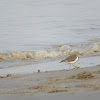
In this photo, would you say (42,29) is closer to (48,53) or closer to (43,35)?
(43,35)

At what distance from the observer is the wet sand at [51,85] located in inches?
236

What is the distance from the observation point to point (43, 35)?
17.8 m

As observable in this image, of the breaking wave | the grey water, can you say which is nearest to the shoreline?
the breaking wave

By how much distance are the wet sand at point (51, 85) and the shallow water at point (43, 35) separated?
2398mm

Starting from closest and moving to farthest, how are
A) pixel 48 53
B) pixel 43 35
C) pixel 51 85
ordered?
1. pixel 51 85
2. pixel 48 53
3. pixel 43 35

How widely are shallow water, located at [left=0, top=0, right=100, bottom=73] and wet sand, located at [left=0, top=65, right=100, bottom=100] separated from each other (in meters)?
2.40

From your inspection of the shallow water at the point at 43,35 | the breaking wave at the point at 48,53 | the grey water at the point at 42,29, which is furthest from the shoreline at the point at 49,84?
the grey water at the point at 42,29

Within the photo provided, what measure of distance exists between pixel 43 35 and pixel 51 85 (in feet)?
36.9

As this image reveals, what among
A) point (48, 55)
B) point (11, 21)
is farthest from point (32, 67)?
point (11, 21)

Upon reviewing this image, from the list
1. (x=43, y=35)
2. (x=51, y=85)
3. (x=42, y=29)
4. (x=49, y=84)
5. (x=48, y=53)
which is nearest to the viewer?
(x=51, y=85)

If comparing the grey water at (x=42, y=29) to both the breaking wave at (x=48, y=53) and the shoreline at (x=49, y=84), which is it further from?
the shoreline at (x=49, y=84)

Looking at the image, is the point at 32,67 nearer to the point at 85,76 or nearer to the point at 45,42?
the point at 85,76

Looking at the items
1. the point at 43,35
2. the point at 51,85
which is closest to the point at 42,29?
the point at 43,35

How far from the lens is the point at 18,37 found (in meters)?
17.3
